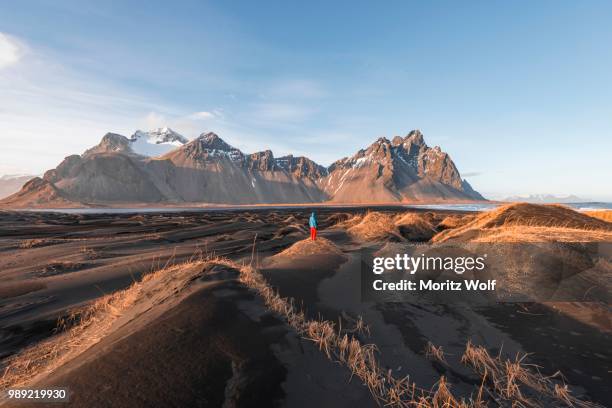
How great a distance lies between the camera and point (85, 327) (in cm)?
552

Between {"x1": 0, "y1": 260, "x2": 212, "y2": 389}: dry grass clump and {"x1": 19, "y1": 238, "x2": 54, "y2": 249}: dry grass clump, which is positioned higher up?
{"x1": 0, "y1": 260, "x2": 212, "y2": 389}: dry grass clump

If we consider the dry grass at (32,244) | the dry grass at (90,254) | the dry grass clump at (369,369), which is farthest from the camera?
the dry grass at (32,244)

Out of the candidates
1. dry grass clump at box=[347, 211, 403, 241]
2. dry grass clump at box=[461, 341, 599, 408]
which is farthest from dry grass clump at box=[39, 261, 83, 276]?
dry grass clump at box=[347, 211, 403, 241]

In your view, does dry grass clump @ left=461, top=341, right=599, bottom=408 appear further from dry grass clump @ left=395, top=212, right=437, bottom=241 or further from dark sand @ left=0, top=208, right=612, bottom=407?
dry grass clump @ left=395, top=212, right=437, bottom=241

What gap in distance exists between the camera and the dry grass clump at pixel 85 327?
3.94 m

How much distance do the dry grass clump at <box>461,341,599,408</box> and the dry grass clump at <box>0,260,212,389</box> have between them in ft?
15.7

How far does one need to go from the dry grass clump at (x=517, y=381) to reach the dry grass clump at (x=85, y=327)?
4771 mm

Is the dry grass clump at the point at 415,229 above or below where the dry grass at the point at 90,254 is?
above

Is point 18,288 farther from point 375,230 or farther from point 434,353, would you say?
point 375,230

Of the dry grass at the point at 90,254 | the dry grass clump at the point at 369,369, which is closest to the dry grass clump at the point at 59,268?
A: the dry grass at the point at 90,254

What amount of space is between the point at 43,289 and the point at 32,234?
1916 centimetres

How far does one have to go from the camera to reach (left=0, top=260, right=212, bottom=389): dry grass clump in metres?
3.94

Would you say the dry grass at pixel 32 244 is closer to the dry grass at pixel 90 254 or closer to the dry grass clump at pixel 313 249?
the dry grass at pixel 90 254

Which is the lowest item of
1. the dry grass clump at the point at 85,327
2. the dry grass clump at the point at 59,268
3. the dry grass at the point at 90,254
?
the dry grass at the point at 90,254
